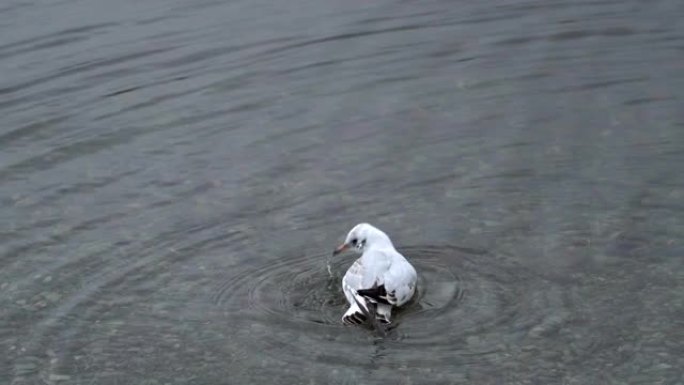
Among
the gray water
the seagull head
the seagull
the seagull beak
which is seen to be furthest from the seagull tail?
the seagull beak

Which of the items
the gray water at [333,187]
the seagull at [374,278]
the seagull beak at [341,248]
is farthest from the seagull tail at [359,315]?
the seagull beak at [341,248]

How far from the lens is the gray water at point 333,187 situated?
11.8m

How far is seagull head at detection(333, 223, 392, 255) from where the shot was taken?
42.0ft

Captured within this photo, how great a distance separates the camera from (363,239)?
12.9 metres

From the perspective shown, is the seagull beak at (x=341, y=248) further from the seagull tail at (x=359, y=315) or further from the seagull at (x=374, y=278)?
the seagull tail at (x=359, y=315)

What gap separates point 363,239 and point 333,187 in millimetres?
2279

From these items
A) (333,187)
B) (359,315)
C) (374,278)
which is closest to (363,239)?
(374,278)

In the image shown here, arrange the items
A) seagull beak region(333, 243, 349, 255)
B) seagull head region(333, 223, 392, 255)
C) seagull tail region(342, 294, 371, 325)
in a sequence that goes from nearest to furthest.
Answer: seagull tail region(342, 294, 371, 325), seagull head region(333, 223, 392, 255), seagull beak region(333, 243, 349, 255)

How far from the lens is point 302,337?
39.2 ft

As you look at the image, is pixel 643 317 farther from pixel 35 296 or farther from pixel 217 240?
pixel 35 296

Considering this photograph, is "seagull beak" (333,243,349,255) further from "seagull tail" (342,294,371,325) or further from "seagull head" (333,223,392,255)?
"seagull tail" (342,294,371,325)

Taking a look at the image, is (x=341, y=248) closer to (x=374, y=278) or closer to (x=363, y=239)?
(x=363, y=239)

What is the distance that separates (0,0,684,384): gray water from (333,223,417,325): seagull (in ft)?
0.67

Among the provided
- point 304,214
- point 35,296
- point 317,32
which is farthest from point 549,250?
point 317,32
